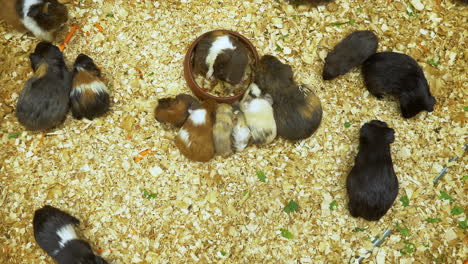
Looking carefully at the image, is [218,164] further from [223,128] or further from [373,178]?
[373,178]

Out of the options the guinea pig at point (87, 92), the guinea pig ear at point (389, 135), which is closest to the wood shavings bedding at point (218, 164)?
the guinea pig at point (87, 92)

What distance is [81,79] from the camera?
383cm

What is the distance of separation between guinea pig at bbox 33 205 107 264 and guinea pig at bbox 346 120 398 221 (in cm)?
229

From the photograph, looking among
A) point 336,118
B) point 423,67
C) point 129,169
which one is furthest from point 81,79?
point 423,67

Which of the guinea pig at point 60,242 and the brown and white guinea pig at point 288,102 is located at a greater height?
the brown and white guinea pig at point 288,102

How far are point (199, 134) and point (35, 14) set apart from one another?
6.23ft

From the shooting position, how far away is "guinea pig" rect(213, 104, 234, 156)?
375cm

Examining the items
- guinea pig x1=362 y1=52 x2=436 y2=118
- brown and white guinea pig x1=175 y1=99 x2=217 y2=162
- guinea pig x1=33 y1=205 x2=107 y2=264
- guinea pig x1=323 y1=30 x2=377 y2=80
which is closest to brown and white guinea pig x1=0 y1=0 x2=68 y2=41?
brown and white guinea pig x1=175 y1=99 x2=217 y2=162

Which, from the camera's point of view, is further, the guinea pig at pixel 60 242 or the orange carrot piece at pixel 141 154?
the orange carrot piece at pixel 141 154

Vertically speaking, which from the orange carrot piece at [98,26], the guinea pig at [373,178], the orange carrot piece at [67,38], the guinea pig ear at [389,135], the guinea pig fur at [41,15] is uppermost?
the guinea pig fur at [41,15]

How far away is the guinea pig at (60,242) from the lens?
360 cm

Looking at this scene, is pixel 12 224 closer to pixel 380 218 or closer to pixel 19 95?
pixel 19 95

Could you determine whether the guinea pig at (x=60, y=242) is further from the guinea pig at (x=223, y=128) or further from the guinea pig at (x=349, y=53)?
the guinea pig at (x=349, y=53)

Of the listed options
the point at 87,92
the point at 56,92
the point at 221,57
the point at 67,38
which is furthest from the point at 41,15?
the point at 221,57
